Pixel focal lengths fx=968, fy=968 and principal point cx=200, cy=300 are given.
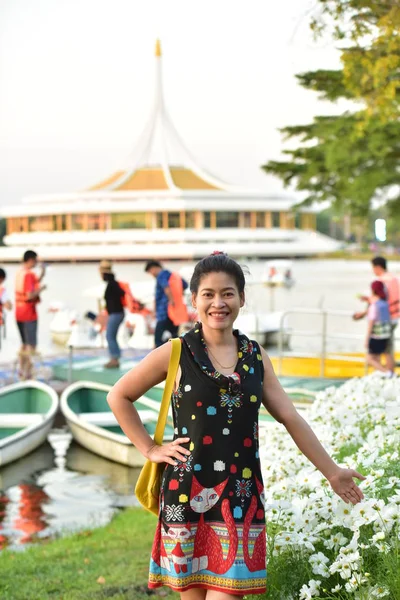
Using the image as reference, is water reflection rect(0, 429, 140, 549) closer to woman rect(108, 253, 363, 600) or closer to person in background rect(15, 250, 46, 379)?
person in background rect(15, 250, 46, 379)

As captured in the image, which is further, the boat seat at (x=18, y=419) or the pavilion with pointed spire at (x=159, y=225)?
the pavilion with pointed spire at (x=159, y=225)

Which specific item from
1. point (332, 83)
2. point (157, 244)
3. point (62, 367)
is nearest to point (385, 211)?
point (332, 83)

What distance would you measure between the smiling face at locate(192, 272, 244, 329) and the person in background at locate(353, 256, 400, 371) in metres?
7.03

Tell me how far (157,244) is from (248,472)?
3954 inches

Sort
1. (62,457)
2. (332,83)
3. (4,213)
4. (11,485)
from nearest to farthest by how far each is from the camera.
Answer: (11,485), (62,457), (332,83), (4,213)

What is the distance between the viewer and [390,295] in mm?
10539

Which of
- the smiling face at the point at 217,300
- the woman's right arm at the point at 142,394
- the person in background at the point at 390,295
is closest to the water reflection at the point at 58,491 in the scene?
the person in background at the point at 390,295

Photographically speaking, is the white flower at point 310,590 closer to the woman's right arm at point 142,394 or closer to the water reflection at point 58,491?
the woman's right arm at point 142,394

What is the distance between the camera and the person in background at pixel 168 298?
11.4m

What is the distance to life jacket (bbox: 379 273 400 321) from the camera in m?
10.4

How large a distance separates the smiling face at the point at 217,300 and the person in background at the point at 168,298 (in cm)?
809

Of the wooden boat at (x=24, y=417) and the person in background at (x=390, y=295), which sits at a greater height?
the person in background at (x=390, y=295)

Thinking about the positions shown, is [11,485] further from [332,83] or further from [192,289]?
[332,83]

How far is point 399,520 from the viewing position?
10.7 ft
